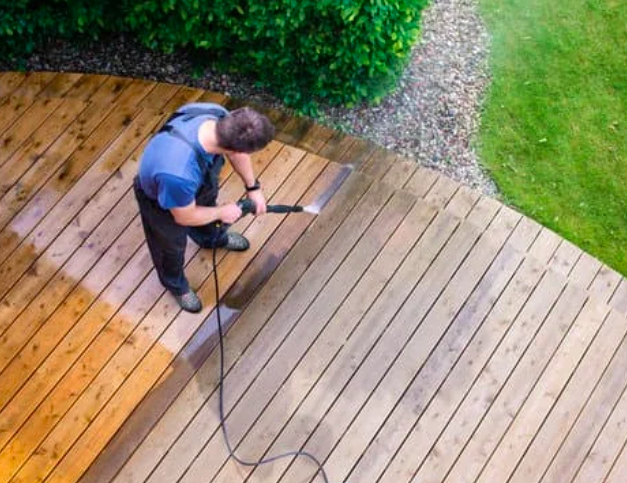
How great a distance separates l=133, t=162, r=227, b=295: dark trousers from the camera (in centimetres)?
371

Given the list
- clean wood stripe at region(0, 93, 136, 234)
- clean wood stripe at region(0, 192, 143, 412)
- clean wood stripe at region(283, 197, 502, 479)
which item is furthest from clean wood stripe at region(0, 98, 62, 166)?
clean wood stripe at region(283, 197, 502, 479)

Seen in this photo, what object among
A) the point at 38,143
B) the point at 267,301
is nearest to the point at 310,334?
the point at 267,301

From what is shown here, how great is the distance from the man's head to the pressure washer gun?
20.4 inches

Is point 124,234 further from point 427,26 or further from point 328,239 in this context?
point 427,26

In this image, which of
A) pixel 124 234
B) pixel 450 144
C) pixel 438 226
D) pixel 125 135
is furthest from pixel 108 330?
pixel 450 144

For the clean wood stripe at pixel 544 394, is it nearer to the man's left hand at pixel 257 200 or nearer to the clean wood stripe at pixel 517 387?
the clean wood stripe at pixel 517 387

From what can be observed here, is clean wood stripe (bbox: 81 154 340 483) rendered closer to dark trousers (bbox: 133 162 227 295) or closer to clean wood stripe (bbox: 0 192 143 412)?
dark trousers (bbox: 133 162 227 295)

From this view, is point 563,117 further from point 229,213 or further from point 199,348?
point 199,348

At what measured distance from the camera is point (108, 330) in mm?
4344

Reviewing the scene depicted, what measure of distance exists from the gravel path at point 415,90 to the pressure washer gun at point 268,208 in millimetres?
791

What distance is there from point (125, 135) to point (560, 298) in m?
2.57

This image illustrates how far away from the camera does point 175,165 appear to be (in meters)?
3.36

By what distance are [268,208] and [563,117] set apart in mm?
2127

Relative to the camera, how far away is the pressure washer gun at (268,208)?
388cm
